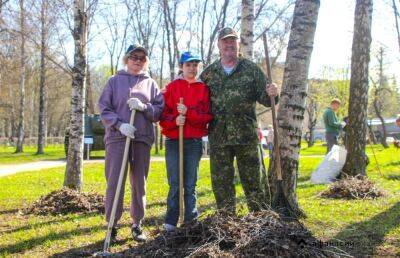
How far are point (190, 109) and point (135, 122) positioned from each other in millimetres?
629

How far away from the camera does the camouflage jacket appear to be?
5.07 m

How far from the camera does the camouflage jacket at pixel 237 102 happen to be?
16.6 ft

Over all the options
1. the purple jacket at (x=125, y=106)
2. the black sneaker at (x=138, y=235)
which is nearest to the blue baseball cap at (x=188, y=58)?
the purple jacket at (x=125, y=106)

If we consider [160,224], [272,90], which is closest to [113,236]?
[160,224]

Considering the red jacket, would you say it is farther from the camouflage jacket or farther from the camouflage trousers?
the camouflage trousers

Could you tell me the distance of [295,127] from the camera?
246 inches

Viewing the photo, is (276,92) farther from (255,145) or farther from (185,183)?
(185,183)

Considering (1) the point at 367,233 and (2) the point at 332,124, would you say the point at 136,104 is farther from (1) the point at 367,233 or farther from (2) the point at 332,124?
(2) the point at 332,124

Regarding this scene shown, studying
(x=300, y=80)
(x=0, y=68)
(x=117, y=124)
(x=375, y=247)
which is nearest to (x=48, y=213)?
(x=117, y=124)

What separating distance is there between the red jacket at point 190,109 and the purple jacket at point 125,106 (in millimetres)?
133

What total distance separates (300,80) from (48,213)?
168 inches

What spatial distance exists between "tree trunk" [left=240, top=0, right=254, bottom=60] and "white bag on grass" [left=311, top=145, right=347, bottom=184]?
2.82m

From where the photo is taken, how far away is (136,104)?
198 inches

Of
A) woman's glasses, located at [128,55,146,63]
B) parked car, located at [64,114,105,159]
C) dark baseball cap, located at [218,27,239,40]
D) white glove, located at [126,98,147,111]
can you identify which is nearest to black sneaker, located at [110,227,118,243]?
white glove, located at [126,98,147,111]
